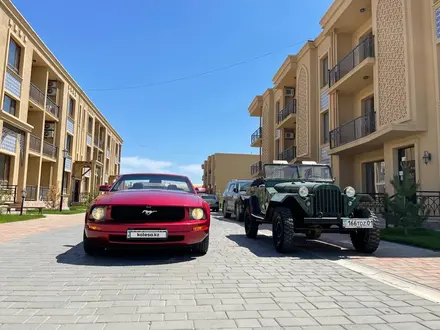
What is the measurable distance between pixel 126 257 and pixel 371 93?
14875mm

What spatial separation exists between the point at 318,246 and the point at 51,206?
816 inches

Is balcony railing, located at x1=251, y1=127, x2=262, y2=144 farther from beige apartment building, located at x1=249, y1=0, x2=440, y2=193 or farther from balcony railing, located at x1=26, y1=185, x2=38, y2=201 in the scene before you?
balcony railing, located at x1=26, y1=185, x2=38, y2=201

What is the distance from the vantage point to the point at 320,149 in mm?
21219

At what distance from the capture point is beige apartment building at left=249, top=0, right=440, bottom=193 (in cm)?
1259

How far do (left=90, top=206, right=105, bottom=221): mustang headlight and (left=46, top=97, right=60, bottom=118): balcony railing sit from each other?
77.5 ft

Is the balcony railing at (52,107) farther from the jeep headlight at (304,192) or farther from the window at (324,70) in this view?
the jeep headlight at (304,192)

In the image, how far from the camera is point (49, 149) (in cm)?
2673

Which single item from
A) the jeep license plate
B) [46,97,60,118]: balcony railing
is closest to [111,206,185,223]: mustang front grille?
the jeep license plate

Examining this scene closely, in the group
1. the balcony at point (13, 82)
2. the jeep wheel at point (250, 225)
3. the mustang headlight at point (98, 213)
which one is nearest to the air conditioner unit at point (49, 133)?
the balcony at point (13, 82)

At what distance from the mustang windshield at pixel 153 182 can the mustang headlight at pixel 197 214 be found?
1220 mm

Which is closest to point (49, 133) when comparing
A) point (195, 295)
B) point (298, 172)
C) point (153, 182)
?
point (153, 182)

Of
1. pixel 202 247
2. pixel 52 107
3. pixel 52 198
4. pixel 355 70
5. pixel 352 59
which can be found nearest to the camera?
pixel 202 247

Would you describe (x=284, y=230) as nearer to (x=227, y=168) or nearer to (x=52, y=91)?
(x=52, y=91)

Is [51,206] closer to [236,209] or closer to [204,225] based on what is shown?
[236,209]
